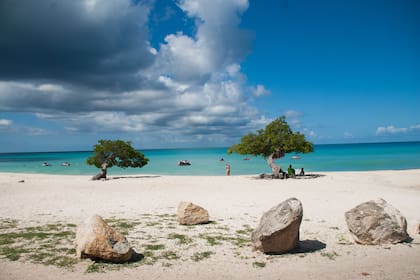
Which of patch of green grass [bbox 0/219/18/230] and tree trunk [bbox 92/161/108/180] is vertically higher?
tree trunk [bbox 92/161/108/180]

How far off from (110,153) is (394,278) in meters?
32.1

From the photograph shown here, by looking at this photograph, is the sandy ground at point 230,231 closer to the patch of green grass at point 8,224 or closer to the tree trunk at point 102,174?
the patch of green grass at point 8,224

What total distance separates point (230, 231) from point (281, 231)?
3.42 meters

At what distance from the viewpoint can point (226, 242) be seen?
1101cm

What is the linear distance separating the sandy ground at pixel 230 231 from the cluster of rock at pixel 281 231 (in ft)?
1.08

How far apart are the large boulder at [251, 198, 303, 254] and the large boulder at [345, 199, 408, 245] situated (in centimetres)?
236

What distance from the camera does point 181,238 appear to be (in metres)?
11.4

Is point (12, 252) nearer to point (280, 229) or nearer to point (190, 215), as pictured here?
point (190, 215)

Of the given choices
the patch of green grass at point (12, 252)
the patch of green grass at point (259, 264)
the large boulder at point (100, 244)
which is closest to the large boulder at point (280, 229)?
the patch of green grass at point (259, 264)

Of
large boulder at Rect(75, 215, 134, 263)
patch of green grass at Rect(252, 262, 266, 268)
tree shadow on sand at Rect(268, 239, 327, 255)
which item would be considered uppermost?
large boulder at Rect(75, 215, 134, 263)

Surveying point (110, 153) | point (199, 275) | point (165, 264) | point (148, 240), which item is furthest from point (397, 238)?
point (110, 153)

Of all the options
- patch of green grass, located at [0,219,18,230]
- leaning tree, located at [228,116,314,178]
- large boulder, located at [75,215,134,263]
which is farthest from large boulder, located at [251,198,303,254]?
leaning tree, located at [228,116,314,178]

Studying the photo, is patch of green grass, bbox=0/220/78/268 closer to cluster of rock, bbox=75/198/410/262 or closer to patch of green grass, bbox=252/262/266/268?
cluster of rock, bbox=75/198/410/262

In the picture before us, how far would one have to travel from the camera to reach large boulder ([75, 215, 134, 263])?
341 inches
